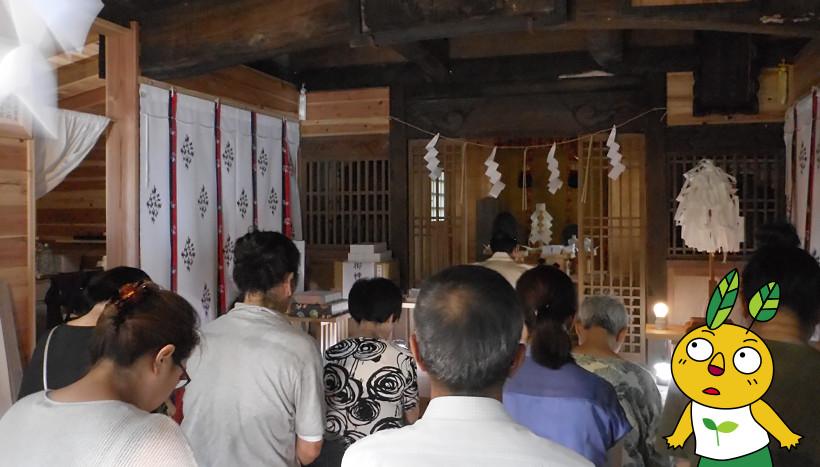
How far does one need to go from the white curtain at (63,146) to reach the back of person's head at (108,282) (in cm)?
208

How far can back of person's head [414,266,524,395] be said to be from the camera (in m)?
1.16

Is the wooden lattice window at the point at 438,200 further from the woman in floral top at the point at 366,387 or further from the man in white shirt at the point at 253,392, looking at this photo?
the man in white shirt at the point at 253,392

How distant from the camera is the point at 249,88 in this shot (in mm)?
5727

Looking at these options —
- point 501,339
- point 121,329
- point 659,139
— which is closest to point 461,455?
point 501,339

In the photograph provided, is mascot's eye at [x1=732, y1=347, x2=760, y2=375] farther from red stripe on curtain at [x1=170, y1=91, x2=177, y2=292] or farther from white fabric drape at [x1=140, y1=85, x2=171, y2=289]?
red stripe on curtain at [x1=170, y1=91, x2=177, y2=292]

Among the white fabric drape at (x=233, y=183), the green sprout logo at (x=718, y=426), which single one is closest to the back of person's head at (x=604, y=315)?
the green sprout logo at (x=718, y=426)

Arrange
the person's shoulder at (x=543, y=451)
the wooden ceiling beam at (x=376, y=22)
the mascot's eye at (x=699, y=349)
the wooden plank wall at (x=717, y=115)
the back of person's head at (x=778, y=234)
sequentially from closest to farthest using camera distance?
1. the person's shoulder at (x=543, y=451)
2. the mascot's eye at (x=699, y=349)
3. the wooden ceiling beam at (x=376, y=22)
4. the back of person's head at (x=778, y=234)
5. the wooden plank wall at (x=717, y=115)

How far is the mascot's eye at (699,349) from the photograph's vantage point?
1566 mm

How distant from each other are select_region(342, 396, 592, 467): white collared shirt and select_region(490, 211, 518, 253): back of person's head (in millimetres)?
3522

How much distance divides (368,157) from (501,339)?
5.42 m

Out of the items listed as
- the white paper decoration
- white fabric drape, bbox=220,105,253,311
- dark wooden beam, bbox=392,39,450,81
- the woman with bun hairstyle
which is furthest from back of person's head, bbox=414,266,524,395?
white fabric drape, bbox=220,105,253,311

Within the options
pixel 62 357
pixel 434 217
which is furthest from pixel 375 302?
pixel 434 217

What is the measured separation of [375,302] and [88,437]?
1.24m

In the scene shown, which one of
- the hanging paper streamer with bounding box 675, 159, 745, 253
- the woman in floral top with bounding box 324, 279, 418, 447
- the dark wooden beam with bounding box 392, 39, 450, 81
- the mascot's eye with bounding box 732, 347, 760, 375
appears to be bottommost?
the woman in floral top with bounding box 324, 279, 418, 447
